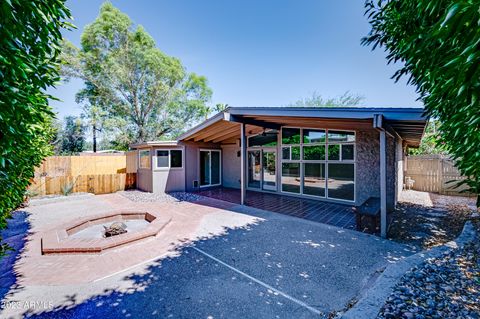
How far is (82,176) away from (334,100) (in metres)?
25.8

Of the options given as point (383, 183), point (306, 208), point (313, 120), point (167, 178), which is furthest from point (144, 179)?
point (383, 183)

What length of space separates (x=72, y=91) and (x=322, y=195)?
69.1ft

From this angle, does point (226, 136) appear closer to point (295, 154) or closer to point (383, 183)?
point (295, 154)

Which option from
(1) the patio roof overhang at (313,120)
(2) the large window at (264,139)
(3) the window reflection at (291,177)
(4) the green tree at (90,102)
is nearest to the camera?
(1) the patio roof overhang at (313,120)

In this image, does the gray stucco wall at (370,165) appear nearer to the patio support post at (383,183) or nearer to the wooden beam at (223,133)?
the patio support post at (383,183)

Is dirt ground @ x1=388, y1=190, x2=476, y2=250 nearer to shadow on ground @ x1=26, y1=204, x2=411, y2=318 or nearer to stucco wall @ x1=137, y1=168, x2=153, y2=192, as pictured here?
shadow on ground @ x1=26, y1=204, x2=411, y2=318

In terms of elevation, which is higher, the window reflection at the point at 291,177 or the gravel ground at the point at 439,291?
the window reflection at the point at 291,177

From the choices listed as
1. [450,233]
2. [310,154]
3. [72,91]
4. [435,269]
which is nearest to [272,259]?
[435,269]

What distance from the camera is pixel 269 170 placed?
33.4 feet

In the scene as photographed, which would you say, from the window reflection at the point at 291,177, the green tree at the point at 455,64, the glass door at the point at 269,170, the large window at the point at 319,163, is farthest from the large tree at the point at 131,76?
the green tree at the point at 455,64

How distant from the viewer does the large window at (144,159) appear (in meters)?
11.0

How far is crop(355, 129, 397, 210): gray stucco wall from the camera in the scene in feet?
22.7

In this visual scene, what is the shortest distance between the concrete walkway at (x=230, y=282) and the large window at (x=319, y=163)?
3212 mm

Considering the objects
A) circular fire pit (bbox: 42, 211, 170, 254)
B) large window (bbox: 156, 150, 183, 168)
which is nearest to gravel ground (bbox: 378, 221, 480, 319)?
circular fire pit (bbox: 42, 211, 170, 254)
